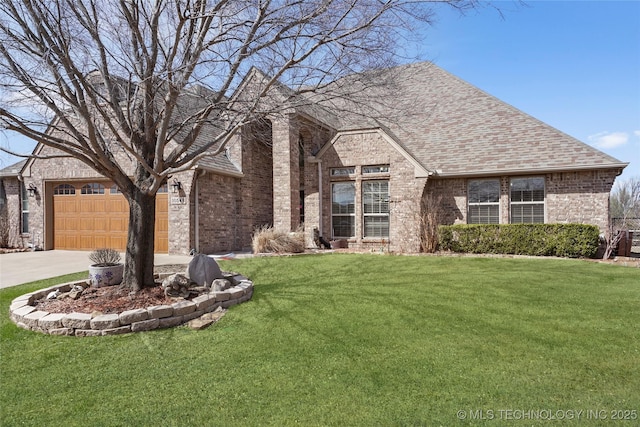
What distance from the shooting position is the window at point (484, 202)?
13.1 m

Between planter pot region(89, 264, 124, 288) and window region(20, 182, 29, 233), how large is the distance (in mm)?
12270

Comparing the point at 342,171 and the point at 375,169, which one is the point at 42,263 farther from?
the point at 375,169

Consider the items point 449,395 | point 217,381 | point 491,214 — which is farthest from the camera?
point 491,214

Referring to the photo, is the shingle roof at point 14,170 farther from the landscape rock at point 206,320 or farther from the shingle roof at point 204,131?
the landscape rock at point 206,320

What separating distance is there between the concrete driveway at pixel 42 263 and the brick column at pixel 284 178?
12.9 feet

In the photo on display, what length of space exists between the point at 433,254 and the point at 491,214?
124 inches

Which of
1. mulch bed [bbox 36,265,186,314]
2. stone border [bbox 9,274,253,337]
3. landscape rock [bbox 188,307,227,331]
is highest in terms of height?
mulch bed [bbox 36,265,186,314]

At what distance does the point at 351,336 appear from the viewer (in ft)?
14.4

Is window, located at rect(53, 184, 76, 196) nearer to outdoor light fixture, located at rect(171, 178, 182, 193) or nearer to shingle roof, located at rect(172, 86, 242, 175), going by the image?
outdoor light fixture, located at rect(171, 178, 182, 193)

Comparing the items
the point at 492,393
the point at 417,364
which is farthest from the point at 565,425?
the point at 417,364

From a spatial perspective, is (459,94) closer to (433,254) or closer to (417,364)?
(433,254)

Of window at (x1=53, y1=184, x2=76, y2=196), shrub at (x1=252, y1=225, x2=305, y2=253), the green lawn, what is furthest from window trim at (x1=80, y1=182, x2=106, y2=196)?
the green lawn

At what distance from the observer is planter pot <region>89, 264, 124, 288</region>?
636 cm

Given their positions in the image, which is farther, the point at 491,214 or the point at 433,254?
the point at 491,214
